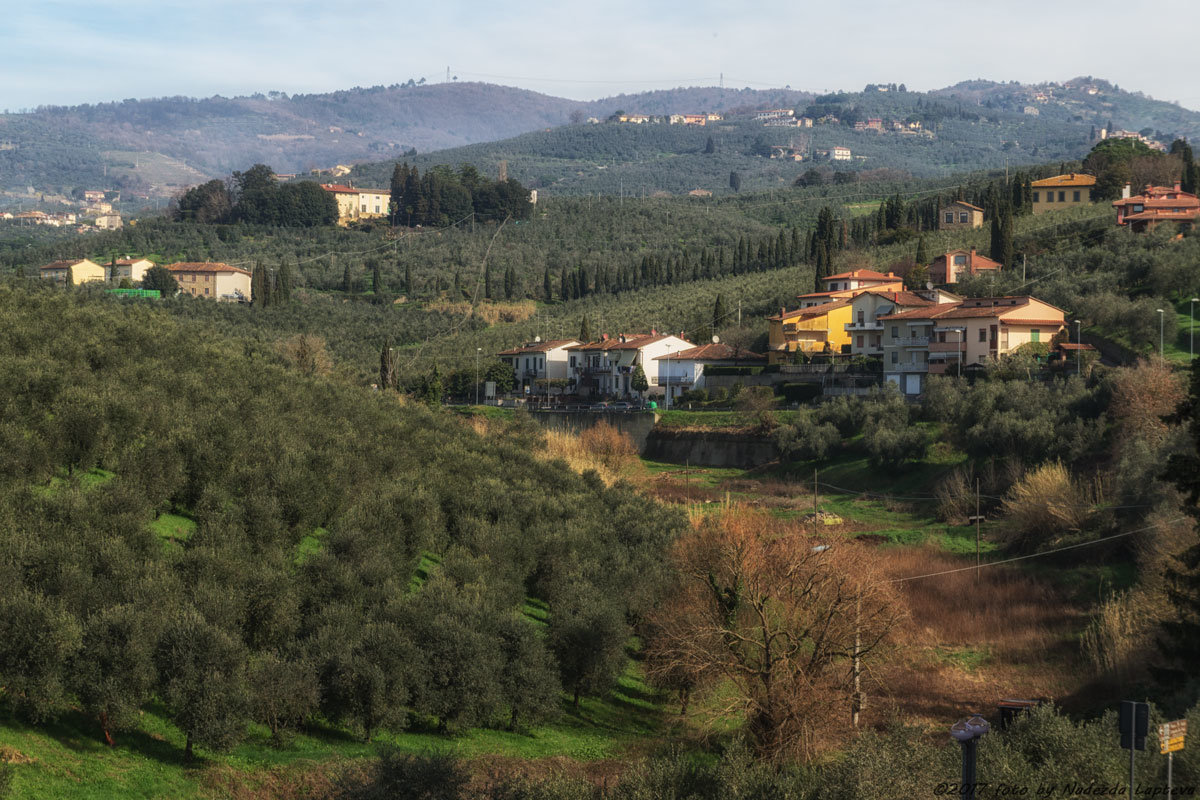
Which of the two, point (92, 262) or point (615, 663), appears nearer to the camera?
point (615, 663)

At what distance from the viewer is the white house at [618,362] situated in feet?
289

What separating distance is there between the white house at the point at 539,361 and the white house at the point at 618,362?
2.89ft

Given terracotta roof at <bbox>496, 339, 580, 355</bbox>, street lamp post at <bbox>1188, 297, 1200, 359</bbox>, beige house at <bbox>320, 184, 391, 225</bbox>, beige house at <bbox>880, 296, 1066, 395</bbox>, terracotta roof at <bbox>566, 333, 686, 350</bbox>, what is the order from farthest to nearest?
beige house at <bbox>320, 184, 391, 225</bbox>
terracotta roof at <bbox>496, 339, 580, 355</bbox>
terracotta roof at <bbox>566, 333, 686, 350</bbox>
beige house at <bbox>880, 296, 1066, 395</bbox>
street lamp post at <bbox>1188, 297, 1200, 359</bbox>

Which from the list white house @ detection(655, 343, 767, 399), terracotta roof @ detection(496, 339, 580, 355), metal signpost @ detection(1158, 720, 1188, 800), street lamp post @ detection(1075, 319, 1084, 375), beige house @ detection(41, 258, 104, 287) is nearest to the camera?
metal signpost @ detection(1158, 720, 1188, 800)

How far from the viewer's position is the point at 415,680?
26281mm

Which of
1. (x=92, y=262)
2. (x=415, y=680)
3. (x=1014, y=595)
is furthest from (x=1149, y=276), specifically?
(x=92, y=262)

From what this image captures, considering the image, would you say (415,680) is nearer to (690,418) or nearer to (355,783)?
(355,783)

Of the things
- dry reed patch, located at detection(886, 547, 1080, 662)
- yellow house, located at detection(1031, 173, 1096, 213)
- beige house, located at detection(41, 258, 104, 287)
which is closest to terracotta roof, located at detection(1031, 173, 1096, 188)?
yellow house, located at detection(1031, 173, 1096, 213)

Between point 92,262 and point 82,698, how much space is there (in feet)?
340

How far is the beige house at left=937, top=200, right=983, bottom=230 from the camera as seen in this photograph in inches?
4624

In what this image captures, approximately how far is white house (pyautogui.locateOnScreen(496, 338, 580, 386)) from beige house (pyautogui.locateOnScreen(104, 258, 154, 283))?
123ft

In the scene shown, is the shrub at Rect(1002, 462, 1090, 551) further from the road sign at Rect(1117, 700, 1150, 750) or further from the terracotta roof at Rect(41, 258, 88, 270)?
the terracotta roof at Rect(41, 258, 88, 270)

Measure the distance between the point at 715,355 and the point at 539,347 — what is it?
56.0 feet

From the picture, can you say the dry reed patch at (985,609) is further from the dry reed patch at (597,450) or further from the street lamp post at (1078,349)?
the street lamp post at (1078,349)
